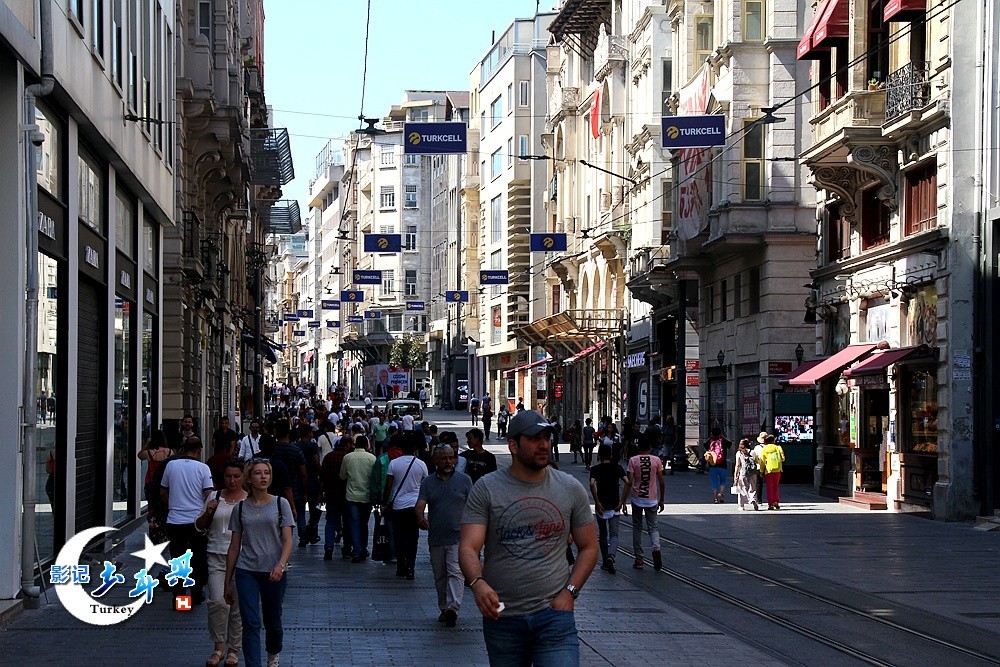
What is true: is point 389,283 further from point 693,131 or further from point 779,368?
point 693,131

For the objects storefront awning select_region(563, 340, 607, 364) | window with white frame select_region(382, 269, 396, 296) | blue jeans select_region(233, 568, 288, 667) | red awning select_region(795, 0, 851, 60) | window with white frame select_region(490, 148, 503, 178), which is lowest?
blue jeans select_region(233, 568, 288, 667)

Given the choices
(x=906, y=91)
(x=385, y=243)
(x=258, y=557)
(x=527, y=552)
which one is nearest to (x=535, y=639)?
(x=527, y=552)

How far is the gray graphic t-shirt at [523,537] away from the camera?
6.78 meters

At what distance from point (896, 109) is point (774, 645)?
1747 centimetres

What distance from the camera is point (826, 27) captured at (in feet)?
101

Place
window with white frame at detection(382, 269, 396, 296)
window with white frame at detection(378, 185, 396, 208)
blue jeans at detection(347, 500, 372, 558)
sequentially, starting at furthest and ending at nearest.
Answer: window with white frame at detection(378, 185, 396, 208) < window with white frame at detection(382, 269, 396, 296) < blue jeans at detection(347, 500, 372, 558)

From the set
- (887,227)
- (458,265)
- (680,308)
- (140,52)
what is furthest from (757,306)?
(458,265)

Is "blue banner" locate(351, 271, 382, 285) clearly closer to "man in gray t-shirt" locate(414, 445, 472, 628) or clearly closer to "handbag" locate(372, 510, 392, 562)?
"handbag" locate(372, 510, 392, 562)

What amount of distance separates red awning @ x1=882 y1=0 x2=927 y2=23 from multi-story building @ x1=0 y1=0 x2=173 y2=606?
12859 mm

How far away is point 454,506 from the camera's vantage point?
14.3 m

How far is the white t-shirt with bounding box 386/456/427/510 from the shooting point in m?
16.8

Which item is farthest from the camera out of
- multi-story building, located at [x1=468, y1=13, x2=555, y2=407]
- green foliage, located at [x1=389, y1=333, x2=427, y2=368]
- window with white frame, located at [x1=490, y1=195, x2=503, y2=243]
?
green foliage, located at [x1=389, y1=333, x2=427, y2=368]

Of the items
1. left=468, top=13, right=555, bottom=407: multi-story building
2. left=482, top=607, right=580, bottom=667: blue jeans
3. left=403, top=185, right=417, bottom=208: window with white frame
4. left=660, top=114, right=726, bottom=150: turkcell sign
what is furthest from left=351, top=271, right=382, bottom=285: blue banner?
left=482, top=607, right=580, bottom=667: blue jeans

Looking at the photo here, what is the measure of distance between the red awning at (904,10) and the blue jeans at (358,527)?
14.3 metres
